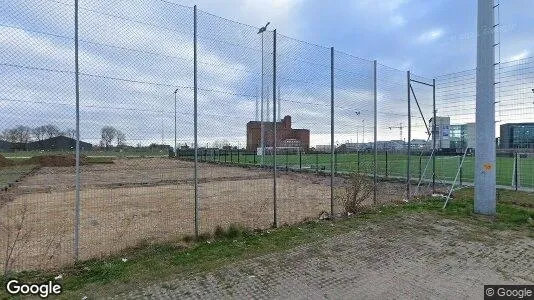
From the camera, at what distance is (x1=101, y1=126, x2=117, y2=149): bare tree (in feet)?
16.5

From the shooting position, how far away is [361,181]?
7.78 metres

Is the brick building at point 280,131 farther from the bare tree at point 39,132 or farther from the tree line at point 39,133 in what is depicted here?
the bare tree at point 39,132

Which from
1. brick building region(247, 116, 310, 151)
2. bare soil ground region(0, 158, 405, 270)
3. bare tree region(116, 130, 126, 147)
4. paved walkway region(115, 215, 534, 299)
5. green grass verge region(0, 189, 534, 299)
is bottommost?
bare soil ground region(0, 158, 405, 270)

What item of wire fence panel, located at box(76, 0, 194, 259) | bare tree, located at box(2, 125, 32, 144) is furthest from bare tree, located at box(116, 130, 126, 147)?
bare tree, located at box(2, 125, 32, 144)

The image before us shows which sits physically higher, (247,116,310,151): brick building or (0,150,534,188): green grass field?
(247,116,310,151): brick building

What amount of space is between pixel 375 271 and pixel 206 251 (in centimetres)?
226

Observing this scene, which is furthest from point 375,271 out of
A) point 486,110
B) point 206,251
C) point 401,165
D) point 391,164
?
point 401,165

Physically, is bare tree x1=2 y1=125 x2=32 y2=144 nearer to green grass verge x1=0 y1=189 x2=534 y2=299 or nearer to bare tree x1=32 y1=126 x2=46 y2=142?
bare tree x1=32 y1=126 x2=46 y2=142

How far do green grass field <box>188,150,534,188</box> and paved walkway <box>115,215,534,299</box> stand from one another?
11.7 ft

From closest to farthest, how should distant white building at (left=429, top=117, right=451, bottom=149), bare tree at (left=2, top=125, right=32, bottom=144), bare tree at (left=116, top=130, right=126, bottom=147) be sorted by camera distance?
bare tree at (left=2, top=125, right=32, bottom=144), bare tree at (left=116, top=130, right=126, bottom=147), distant white building at (left=429, top=117, right=451, bottom=149)

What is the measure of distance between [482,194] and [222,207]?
6489 mm

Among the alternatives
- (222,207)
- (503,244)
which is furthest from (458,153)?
(222,207)

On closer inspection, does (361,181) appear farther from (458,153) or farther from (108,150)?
(458,153)

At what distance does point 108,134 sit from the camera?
5168 millimetres
